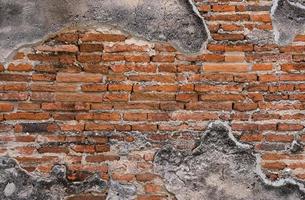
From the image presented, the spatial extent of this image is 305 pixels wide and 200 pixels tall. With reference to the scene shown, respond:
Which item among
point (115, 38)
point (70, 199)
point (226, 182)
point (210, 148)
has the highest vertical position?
point (115, 38)

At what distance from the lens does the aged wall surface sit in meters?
3.11

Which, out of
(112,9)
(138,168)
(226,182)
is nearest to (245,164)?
(226,182)

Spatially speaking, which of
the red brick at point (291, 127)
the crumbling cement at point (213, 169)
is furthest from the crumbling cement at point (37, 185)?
the red brick at point (291, 127)

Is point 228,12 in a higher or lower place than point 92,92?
higher

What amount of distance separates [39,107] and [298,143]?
1760 mm

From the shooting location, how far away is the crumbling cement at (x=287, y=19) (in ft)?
10.3

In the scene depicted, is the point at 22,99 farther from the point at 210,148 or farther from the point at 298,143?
the point at 298,143

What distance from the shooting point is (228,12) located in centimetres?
317

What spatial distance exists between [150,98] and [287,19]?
1.07 metres

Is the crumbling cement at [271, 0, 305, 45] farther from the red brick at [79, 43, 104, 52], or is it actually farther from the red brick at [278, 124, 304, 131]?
the red brick at [79, 43, 104, 52]

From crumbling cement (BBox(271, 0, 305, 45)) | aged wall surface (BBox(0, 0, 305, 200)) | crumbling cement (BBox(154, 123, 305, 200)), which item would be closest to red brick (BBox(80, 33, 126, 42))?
aged wall surface (BBox(0, 0, 305, 200))

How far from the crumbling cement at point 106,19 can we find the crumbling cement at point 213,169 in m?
0.65

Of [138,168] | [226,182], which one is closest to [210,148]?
[226,182]

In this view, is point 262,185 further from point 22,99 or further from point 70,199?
point 22,99
